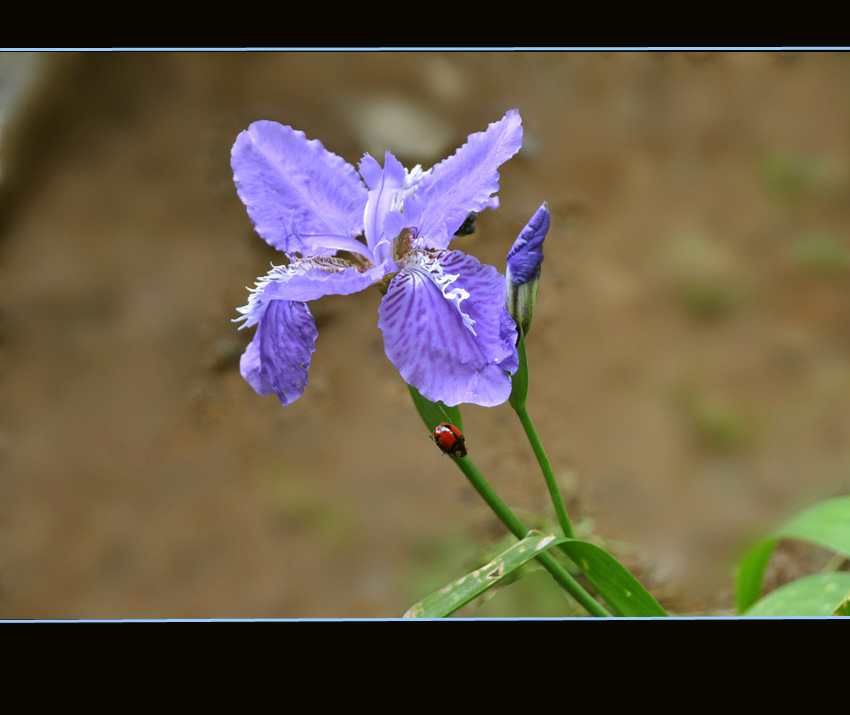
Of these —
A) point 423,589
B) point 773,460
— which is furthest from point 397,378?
point 773,460

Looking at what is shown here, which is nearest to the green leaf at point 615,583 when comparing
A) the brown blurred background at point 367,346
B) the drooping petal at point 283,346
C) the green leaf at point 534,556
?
the green leaf at point 534,556

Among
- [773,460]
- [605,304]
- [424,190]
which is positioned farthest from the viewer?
[605,304]

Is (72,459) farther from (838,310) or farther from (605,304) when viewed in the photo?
(838,310)

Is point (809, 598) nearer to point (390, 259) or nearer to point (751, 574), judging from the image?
point (751, 574)

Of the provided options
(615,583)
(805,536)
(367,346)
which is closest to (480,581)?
(615,583)

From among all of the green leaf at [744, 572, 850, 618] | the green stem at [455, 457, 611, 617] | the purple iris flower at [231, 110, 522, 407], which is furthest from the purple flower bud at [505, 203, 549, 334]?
the green leaf at [744, 572, 850, 618]

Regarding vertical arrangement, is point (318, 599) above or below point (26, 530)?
below

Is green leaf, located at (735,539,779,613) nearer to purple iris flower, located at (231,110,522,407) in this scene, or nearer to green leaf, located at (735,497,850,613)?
green leaf, located at (735,497,850,613)
